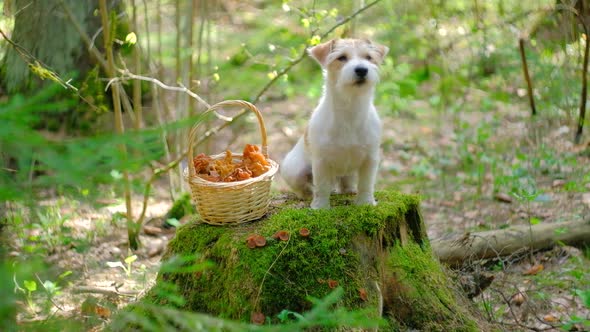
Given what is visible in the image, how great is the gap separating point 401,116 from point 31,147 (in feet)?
29.3

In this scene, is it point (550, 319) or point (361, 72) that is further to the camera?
point (550, 319)

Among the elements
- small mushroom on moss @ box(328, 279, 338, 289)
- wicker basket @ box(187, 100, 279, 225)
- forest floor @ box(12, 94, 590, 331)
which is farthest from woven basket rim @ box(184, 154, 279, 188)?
small mushroom on moss @ box(328, 279, 338, 289)

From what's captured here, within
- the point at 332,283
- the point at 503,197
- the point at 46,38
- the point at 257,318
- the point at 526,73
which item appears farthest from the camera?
the point at 526,73

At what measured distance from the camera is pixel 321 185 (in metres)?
4.48

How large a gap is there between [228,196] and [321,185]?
81 cm

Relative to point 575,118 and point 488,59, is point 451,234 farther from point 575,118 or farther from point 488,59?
point 488,59

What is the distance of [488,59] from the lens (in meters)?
10.7

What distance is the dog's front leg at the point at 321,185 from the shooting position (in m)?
4.47

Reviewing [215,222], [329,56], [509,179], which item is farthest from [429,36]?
[215,222]

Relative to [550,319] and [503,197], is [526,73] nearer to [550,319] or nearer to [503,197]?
[503,197]

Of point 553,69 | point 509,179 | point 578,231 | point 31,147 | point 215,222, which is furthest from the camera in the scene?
point 553,69

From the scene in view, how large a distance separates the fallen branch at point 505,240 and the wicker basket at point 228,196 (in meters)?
1.80

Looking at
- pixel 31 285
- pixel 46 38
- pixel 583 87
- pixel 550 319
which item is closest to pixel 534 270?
pixel 550 319

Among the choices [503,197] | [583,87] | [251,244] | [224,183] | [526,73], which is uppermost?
[526,73]
